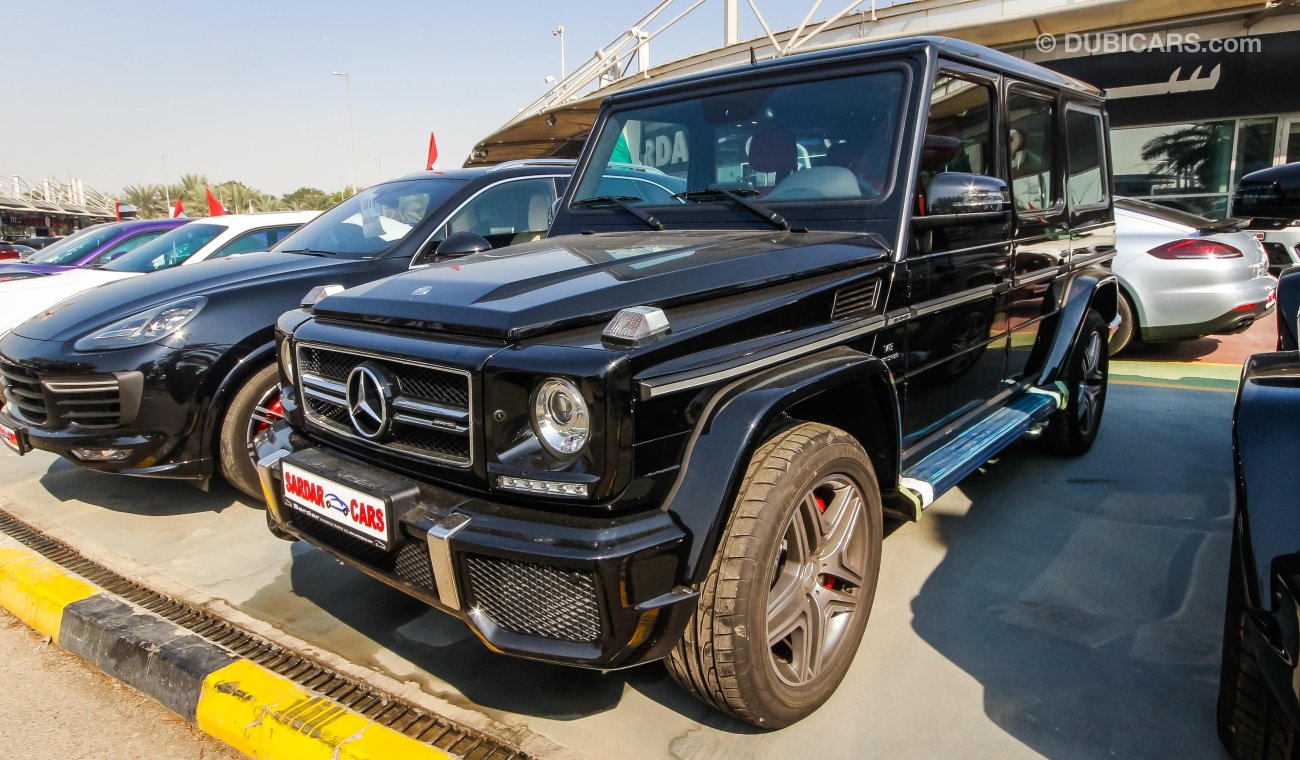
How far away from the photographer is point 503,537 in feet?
6.31

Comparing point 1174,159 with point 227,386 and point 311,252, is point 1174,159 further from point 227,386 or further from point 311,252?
point 227,386

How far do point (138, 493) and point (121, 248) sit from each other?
4.83 meters

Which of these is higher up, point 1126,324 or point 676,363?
point 676,363

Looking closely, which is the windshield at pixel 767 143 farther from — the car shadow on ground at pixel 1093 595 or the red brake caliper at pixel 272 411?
the red brake caliper at pixel 272 411

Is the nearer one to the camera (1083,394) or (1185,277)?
(1083,394)

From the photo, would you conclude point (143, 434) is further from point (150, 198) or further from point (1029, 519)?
point (150, 198)

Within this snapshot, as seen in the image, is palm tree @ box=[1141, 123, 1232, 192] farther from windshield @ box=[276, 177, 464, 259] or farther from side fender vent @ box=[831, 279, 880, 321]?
side fender vent @ box=[831, 279, 880, 321]

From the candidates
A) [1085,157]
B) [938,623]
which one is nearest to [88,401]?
[938,623]

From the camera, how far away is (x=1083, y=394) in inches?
177

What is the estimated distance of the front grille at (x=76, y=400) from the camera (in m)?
3.75

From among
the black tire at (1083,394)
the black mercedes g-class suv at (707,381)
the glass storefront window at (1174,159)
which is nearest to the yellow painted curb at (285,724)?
the black mercedes g-class suv at (707,381)

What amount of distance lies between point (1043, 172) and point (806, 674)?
2791mm

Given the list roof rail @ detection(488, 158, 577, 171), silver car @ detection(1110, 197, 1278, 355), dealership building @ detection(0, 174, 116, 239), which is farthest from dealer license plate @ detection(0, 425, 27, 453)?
dealership building @ detection(0, 174, 116, 239)

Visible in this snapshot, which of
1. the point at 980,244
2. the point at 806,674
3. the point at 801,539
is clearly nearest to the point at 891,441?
the point at 801,539
